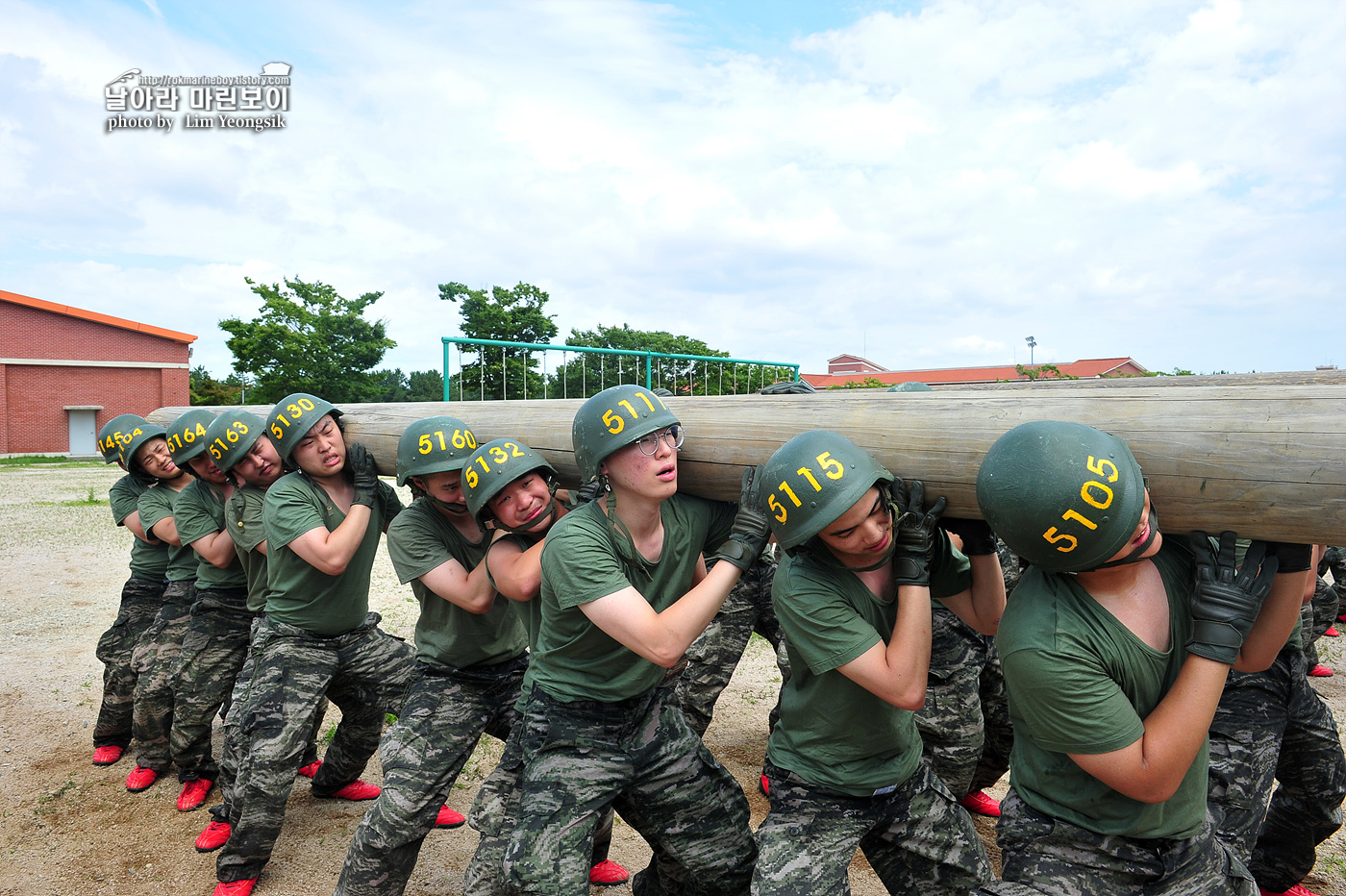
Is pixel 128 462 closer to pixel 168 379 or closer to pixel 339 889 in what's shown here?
pixel 339 889

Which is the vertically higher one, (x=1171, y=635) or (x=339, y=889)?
(x=1171, y=635)

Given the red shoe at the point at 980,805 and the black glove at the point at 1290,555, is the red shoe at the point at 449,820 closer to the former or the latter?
the red shoe at the point at 980,805

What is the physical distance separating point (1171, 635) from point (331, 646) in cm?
444

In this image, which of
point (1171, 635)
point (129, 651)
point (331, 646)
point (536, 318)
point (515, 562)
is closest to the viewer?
point (1171, 635)

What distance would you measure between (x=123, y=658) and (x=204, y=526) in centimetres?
149

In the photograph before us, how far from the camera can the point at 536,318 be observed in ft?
79.6

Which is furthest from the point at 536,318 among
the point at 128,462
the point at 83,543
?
the point at 128,462

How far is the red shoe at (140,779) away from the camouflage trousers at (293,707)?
5.07ft

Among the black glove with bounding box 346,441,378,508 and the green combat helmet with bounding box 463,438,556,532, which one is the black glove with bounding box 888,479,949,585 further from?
the black glove with bounding box 346,441,378,508

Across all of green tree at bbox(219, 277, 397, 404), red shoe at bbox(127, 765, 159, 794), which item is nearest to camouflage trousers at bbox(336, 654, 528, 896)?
red shoe at bbox(127, 765, 159, 794)

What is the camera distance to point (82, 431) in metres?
36.5

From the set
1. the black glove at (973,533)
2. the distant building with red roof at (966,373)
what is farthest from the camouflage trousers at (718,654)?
the distant building with red roof at (966,373)

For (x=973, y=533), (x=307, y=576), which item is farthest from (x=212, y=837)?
(x=973, y=533)

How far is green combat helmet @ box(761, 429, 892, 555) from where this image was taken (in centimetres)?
273
